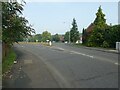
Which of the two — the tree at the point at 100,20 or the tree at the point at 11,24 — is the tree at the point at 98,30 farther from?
the tree at the point at 11,24

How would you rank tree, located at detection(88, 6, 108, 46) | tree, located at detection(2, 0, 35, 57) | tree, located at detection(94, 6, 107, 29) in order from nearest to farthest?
tree, located at detection(2, 0, 35, 57) → tree, located at detection(88, 6, 108, 46) → tree, located at detection(94, 6, 107, 29)

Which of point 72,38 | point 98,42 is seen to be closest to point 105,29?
point 98,42

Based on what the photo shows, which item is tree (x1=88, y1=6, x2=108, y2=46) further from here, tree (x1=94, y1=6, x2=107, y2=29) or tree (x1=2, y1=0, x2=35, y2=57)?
tree (x1=2, y1=0, x2=35, y2=57)

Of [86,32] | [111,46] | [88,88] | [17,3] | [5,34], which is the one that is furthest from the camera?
[86,32]

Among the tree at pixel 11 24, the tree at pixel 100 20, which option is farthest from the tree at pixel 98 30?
the tree at pixel 11 24

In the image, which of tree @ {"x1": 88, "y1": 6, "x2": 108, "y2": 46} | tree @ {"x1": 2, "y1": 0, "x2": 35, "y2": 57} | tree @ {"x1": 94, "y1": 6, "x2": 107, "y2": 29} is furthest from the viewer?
tree @ {"x1": 94, "y1": 6, "x2": 107, "y2": 29}

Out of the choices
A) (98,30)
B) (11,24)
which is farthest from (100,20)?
(11,24)

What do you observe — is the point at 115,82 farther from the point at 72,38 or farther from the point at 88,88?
the point at 72,38

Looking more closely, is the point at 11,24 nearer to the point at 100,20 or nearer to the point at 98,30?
the point at 98,30

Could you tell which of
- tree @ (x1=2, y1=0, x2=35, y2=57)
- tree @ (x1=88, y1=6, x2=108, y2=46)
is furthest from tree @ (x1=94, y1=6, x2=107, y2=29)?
tree @ (x1=2, y1=0, x2=35, y2=57)

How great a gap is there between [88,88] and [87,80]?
2060mm

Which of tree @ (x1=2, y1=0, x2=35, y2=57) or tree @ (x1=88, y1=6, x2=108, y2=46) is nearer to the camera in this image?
tree @ (x1=2, y1=0, x2=35, y2=57)

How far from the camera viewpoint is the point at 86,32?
8150cm

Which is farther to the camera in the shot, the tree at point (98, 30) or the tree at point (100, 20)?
the tree at point (100, 20)
